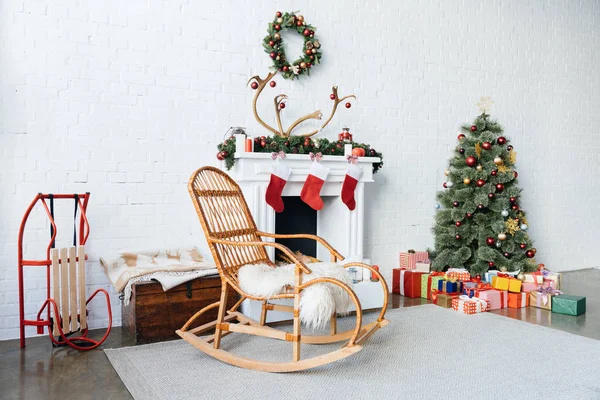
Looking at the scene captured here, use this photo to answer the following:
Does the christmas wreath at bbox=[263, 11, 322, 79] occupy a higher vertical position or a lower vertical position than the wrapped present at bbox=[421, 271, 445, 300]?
higher

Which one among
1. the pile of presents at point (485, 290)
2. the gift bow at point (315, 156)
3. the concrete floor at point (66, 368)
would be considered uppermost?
the gift bow at point (315, 156)

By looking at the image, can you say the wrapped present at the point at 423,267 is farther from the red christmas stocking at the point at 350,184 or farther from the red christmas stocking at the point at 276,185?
the red christmas stocking at the point at 276,185

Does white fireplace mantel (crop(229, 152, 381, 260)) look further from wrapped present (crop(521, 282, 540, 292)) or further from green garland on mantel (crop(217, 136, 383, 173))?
wrapped present (crop(521, 282, 540, 292))

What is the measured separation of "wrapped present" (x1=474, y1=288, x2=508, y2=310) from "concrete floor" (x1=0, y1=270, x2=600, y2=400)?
263mm

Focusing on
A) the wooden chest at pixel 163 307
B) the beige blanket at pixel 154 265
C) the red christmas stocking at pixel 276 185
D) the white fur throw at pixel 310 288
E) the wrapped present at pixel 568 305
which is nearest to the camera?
the white fur throw at pixel 310 288

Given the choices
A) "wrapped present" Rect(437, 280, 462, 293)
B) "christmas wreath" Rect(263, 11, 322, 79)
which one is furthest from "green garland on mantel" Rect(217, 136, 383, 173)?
"wrapped present" Rect(437, 280, 462, 293)

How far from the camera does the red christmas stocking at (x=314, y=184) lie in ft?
12.1

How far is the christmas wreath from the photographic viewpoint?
393 cm

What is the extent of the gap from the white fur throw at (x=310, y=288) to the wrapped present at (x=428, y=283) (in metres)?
1.63

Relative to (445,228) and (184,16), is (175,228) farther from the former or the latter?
(445,228)

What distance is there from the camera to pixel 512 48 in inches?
213

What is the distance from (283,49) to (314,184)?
1118 mm

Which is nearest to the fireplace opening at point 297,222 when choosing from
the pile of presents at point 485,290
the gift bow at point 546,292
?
A: the pile of presents at point 485,290

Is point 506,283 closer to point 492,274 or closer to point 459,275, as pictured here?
point 492,274
